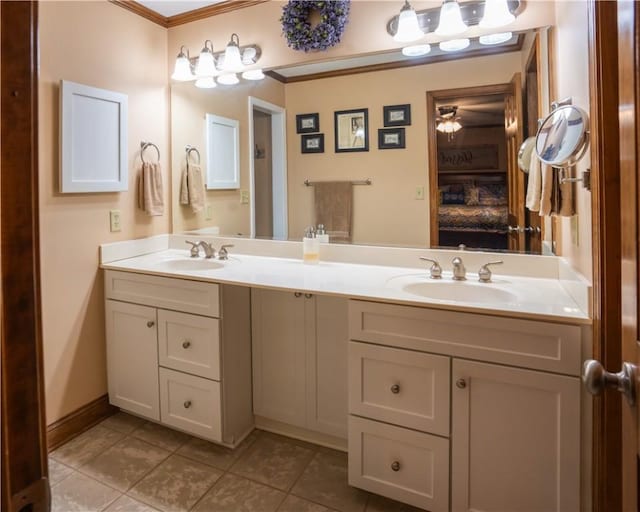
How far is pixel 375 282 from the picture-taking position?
1713 millimetres

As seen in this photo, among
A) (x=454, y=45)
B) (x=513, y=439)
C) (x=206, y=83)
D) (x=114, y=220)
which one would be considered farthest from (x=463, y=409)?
(x=206, y=83)

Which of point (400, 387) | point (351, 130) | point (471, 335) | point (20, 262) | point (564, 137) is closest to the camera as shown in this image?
point (20, 262)

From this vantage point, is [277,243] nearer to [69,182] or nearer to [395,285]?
[395,285]

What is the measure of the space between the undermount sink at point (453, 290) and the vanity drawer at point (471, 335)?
0.93 ft

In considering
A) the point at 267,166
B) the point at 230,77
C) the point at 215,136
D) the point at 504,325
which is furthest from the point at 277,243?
the point at 504,325

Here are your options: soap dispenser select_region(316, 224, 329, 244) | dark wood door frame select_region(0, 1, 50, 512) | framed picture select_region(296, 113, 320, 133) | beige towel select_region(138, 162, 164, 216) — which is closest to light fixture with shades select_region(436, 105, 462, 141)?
framed picture select_region(296, 113, 320, 133)

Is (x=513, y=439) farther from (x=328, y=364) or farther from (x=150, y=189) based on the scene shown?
(x=150, y=189)

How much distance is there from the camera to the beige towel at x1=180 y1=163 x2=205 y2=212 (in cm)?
260

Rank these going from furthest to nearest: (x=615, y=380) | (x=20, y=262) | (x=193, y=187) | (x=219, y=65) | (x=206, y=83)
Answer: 1. (x=193, y=187)
2. (x=206, y=83)
3. (x=219, y=65)
4. (x=615, y=380)
5. (x=20, y=262)

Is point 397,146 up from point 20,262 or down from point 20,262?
up

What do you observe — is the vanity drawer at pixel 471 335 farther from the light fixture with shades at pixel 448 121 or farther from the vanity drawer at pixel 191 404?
the light fixture with shades at pixel 448 121

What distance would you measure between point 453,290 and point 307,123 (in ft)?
3.88

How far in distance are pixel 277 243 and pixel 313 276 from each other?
574 millimetres

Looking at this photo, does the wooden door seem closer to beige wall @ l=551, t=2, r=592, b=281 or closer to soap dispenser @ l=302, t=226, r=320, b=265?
beige wall @ l=551, t=2, r=592, b=281
